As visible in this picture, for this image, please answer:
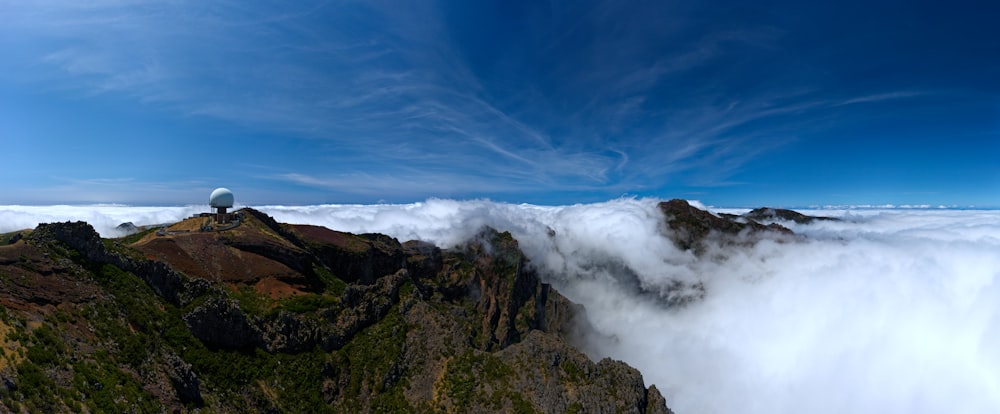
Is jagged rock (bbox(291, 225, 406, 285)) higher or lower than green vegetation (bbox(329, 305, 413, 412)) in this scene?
higher

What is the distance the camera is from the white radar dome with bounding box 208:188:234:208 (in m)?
123

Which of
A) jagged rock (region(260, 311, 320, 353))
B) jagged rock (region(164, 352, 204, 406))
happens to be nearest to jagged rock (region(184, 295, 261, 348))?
jagged rock (region(260, 311, 320, 353))

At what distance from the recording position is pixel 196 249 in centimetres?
10294

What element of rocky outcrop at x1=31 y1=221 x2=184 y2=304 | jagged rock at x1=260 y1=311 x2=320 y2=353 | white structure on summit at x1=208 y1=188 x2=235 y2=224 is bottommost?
jagged rock at x1=260 y1=311 x2=320 y2=353

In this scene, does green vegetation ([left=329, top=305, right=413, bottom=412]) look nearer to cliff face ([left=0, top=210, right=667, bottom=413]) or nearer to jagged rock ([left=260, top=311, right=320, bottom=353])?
cliff face ([left=0, top=210, right=667, bottom=413])

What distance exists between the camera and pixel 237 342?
76500mm

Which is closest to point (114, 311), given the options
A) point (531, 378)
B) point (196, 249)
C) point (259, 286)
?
point (259, 286)

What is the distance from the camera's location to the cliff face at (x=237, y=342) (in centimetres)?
4731

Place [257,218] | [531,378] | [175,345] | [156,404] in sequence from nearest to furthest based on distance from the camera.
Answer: [156,404] → [175,345] → [531,378] → [257,218]

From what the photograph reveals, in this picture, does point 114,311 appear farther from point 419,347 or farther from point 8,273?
point 419,347

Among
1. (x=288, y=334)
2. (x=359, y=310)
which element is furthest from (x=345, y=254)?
(x=288, y=334)

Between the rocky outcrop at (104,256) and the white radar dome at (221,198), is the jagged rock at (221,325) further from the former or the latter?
the white radar dome at (221,198)

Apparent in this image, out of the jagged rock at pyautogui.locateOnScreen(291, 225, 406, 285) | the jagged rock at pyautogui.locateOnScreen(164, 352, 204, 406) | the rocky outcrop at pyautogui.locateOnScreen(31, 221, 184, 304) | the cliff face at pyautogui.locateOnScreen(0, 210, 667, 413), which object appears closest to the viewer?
the cliff face at pyautogui.locateOnScreen(0, 210, 667, 413)

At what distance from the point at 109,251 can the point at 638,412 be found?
118120mm
